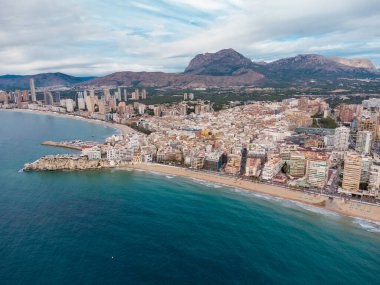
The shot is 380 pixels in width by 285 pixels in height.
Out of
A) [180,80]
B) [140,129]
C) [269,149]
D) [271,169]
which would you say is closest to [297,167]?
[271,169]

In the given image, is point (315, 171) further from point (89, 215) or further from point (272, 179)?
point (89, 215)

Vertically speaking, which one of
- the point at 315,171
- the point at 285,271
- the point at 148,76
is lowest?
the point at 285,271

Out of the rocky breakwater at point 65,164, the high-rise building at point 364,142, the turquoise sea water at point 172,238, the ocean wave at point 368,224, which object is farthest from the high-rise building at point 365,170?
the rocky breakwater at point 65,164

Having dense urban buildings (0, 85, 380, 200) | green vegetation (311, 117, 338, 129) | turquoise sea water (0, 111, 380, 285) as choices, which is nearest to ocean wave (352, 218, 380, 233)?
turquoise sea water (0, 111, 380, 285)

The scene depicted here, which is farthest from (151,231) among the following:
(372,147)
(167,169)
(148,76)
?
(148,76)

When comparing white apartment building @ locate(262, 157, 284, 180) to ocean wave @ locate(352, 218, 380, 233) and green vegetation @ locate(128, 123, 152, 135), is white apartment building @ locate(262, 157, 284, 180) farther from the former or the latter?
green vegetation @ locate(128, 123, 152, 135)

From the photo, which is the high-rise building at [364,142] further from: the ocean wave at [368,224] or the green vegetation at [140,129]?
the green vegetation at [140,129]

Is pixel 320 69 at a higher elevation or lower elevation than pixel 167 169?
higher
